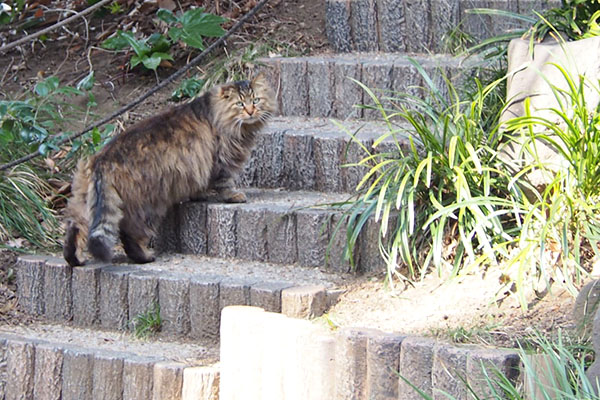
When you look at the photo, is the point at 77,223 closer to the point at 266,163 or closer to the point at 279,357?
the point at 266,163

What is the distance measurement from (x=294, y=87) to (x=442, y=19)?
1.02 meters

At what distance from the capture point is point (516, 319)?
3.33m

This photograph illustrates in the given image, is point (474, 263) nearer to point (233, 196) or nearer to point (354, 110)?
point (233, 196)

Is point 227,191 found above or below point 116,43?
below

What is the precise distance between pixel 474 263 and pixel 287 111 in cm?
237

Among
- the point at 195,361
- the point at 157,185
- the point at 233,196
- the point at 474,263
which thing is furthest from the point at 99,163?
the point at 474,263

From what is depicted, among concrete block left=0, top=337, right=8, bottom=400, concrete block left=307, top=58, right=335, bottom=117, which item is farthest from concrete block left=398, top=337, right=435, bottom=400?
concrete block left=307, top=58, right=335, bottom=117

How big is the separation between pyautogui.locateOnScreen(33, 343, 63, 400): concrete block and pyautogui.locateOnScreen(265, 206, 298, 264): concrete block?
112 centimetres

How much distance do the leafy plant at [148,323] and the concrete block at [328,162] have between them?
1243 millimetres

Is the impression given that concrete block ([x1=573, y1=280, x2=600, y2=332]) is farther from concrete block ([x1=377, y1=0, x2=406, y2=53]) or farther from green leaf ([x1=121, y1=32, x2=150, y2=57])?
green leaf ([x1=121, y1=32, x2=150, y2=57])

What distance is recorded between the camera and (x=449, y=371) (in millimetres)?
2916

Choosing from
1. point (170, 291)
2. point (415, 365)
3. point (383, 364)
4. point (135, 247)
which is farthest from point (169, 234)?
point (415, 365)

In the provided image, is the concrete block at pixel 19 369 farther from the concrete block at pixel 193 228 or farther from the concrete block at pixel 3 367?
the concrete block at pixel 193 228

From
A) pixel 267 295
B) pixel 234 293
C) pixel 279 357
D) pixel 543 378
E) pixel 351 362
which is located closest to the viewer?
pixel 543 378
